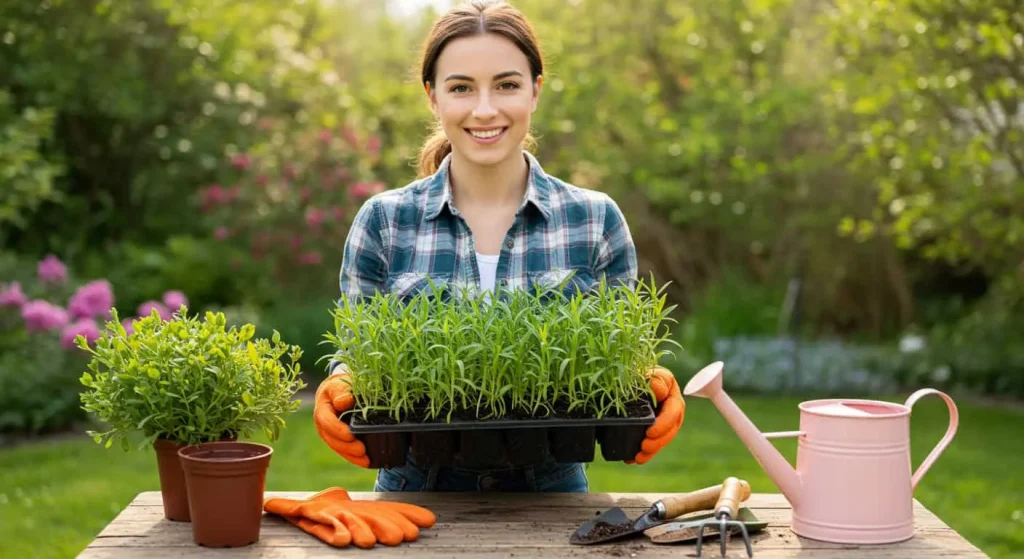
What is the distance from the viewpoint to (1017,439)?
21.0ft

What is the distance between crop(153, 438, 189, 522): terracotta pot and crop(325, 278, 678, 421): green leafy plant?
1.10 feet

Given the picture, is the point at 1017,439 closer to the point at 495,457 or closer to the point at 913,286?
the point at 913,286

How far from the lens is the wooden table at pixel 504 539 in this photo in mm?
1899

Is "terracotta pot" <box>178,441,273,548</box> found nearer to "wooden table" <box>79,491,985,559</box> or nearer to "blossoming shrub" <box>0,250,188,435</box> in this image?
"wooden table" <box>79,491,985,559</box>

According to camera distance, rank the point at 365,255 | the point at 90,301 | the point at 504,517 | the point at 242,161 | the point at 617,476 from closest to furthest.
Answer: the point at 504,517 → the point at 365,255 → the point at 617,476 → the point at 90,301 → the point at 242,161

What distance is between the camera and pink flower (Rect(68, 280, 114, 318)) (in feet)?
21.4

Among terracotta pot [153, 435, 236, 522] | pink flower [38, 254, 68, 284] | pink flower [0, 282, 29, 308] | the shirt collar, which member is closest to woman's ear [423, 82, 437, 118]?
the shirt collar

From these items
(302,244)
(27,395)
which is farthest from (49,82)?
(27,395)

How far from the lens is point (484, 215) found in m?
2.57

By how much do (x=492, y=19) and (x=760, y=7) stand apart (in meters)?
5.72

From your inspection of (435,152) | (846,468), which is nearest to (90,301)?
(435,152)

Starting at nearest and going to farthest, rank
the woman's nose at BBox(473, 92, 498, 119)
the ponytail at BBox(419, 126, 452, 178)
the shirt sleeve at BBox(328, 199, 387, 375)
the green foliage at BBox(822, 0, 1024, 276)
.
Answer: the woman's nose at BBox(473, 92, 498, 119), the shirt sleeve at BBox(328, 199, 387, 375), the ponytail at BBox(419, 126, 452, 178), the green foliage at BBox(822, 0, 1024, 276)

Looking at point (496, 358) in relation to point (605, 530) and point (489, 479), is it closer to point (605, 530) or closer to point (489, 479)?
point (605, 530)

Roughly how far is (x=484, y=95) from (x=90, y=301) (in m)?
4.84
